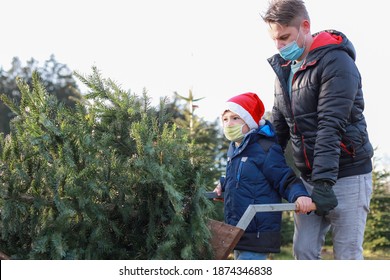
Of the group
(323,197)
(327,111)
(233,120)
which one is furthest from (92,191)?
(327,111)

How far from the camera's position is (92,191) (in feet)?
9.43

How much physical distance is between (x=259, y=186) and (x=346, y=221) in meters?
0.55

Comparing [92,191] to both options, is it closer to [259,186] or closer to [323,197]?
[259,186]

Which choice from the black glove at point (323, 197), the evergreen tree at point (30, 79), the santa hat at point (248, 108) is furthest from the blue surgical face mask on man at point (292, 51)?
the evergreen tree at point (30, 79)

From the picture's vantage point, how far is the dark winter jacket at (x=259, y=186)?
3270mm

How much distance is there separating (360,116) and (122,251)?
1.58 metres

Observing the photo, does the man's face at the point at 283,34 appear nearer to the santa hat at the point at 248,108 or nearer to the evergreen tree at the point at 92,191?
the santa hat at the point at 248,108

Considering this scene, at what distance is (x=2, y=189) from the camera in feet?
9.43

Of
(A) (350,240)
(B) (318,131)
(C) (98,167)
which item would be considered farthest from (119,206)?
(A) (350,240)

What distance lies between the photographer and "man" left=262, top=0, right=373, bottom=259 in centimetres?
311

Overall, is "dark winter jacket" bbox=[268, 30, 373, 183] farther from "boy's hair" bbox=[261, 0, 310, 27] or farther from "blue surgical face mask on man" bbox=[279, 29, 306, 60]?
"boy's hair" bbox=[261, 0, 310, 27]

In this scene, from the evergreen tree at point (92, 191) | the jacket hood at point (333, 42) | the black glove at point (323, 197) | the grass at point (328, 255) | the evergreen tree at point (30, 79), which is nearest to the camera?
the evergreen tree at point (92, 191)

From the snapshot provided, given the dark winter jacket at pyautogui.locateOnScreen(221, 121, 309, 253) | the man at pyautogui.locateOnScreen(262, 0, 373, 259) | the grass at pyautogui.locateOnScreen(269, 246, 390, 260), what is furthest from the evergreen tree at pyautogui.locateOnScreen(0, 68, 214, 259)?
the grass at pyautogui.locateOnScreen(269, 246, 390, 260)

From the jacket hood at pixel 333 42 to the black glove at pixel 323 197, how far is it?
2.60 feet
